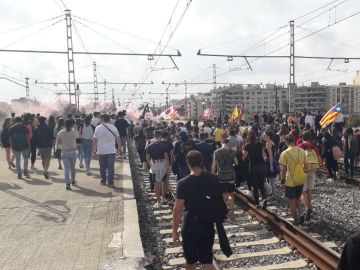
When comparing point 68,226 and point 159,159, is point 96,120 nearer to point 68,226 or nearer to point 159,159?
point 159,159

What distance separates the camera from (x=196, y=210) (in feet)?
15.4

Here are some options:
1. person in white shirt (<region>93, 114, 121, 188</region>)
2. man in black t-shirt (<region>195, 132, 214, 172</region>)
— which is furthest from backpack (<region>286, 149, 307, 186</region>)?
person in white shirt (<region>93, 114, 121, 188</region>)

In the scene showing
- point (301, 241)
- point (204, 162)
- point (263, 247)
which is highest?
point (204, 162)

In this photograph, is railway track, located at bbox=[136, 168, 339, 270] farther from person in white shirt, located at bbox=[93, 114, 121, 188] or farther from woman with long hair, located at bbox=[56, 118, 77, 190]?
woman with long hair, located at bbox=[56, 118, 77, 190]

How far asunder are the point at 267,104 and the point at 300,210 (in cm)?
17895

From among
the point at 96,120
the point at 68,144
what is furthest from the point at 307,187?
the point at 96,120

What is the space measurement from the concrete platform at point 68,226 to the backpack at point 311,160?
374 centimetres

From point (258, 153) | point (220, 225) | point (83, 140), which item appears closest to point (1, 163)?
point (83, 140)

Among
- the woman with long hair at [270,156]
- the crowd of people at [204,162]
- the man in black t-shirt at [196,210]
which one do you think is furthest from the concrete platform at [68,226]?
the woman with long hair at [270,156]

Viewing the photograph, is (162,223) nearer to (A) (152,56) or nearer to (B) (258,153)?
(B) (258,153)

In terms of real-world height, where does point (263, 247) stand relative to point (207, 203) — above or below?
below

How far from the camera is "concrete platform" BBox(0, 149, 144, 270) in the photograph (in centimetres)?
591

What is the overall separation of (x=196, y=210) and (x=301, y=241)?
10.5 feet

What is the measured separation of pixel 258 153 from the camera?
9.54m
